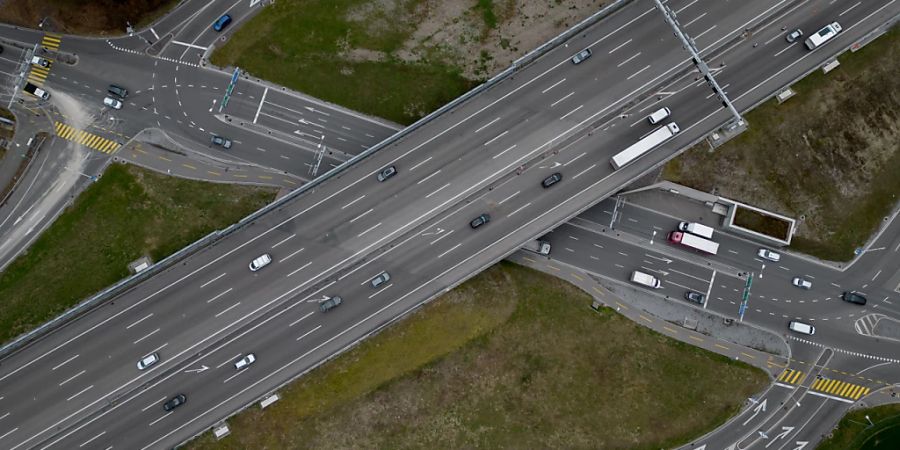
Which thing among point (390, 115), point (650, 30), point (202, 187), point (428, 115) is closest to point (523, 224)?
point (428, 115)

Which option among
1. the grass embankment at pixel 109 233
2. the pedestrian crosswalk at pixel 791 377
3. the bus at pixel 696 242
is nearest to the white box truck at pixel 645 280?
the bus at pixel 696 242

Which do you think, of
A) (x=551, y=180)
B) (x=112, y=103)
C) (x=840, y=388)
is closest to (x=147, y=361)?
(x=112, y=103)

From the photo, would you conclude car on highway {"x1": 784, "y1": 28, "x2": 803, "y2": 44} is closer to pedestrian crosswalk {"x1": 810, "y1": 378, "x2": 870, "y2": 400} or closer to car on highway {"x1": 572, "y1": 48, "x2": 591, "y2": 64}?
car on highway {"x1": 572, "y1": 48, "x2": 591, "y2": 64}

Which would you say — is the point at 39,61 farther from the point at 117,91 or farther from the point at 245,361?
the point at 245,361

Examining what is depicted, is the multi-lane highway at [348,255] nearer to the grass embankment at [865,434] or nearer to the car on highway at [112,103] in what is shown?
the car on highway at [112,103]

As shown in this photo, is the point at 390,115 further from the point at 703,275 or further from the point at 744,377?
the point at 744,377
